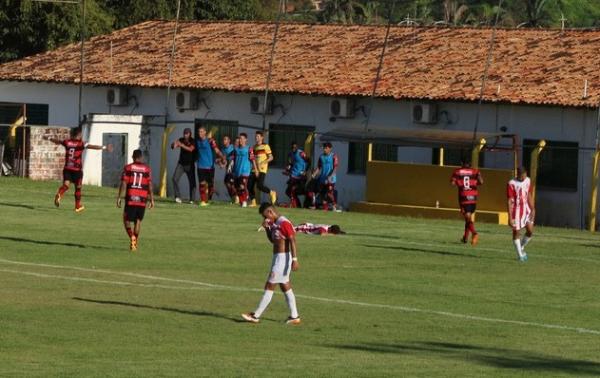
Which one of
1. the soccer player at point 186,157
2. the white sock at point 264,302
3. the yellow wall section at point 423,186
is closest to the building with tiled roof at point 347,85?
the yellow wall section at point 423,186

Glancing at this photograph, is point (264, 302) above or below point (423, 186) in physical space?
below

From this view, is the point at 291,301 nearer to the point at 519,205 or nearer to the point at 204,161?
the point at 519,205

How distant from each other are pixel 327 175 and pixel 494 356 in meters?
25.8

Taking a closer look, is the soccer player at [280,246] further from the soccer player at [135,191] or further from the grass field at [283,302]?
the soccer player at [135,191]

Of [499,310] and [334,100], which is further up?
[334,100]

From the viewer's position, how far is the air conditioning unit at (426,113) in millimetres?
46812

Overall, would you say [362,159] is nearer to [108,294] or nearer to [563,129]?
[563,129]

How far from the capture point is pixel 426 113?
4681cm

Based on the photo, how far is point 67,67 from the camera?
55969mm

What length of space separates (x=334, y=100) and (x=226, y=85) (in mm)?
3950

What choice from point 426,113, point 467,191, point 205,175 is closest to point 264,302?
point 467,191

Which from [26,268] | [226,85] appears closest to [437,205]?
[226,85]

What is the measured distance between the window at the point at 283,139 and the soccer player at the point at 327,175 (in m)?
5.34

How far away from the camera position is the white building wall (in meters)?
43.7
